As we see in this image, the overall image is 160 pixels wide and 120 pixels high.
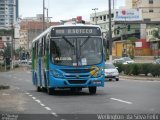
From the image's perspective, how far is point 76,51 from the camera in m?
24.0

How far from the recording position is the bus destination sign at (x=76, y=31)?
24391 mm

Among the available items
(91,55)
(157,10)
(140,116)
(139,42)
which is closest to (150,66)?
(91,55)

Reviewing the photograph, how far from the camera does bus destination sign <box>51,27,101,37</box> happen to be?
2439 cm

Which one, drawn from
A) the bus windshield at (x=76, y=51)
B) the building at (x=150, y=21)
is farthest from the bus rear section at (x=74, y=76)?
the building at (x=150, y=21)

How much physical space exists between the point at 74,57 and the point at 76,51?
30 cm

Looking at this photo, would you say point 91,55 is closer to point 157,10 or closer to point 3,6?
point 3,6

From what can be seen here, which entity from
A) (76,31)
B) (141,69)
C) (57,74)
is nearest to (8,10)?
(141,69)

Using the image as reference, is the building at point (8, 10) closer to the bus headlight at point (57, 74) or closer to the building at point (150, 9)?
the bus headlight at point (57, 74)

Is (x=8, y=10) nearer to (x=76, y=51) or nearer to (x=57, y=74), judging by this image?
(x=76, y=51)

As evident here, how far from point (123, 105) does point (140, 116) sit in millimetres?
3925

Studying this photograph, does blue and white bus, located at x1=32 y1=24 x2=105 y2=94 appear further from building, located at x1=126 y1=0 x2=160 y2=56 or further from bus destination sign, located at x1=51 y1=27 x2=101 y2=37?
building, located at x1=126 y1=0 x2=160 y2=56

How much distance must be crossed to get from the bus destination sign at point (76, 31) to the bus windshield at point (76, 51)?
205 millimetres

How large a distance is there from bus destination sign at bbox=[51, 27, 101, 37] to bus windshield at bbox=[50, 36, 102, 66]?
20cm

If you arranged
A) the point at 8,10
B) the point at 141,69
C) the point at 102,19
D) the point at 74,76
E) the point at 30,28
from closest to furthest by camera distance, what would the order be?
the point at 74,76
the point at 141,69
the point at 8,10
the point at 102,19
the point at 30,28
